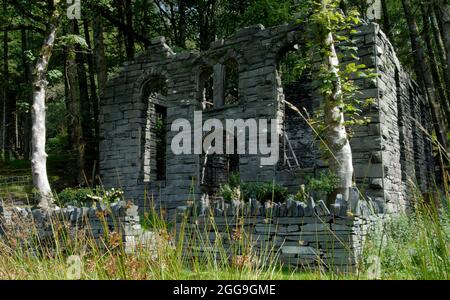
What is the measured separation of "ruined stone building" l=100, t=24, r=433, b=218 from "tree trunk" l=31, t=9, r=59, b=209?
9.73ft

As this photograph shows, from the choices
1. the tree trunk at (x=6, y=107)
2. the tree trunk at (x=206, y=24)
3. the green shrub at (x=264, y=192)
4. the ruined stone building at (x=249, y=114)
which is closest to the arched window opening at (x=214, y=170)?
the ruined stone building at (x=249, y=114)

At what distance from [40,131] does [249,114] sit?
6.00 meters

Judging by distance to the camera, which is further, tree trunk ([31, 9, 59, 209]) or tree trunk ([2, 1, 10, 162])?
tree trunk ([2, 1, 10, 162])

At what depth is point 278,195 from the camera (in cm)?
1024

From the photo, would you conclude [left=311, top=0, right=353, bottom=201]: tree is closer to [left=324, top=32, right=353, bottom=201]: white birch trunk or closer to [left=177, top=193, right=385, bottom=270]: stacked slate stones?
[left=324, top=32, right=353, bottom=201]: white birch trunk

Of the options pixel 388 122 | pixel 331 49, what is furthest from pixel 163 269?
pixel 388 122

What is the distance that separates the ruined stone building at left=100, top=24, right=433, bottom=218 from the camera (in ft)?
33.1

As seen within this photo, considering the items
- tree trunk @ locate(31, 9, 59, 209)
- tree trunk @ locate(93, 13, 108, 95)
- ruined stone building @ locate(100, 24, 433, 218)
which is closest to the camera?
ruined stone building @ locate(100, 24, 433, 218)

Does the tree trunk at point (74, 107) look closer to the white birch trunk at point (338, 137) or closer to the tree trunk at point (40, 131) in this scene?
the tree trunk at point (40, 131)

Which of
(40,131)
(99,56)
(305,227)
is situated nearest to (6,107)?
(99,56)

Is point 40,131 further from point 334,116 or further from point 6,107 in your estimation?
point 6,107

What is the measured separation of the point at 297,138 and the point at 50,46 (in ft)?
31.3

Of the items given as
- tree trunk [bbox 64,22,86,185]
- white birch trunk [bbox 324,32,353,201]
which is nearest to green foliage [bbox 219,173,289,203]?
white birch trunk [bbox 324,32,353,201]
